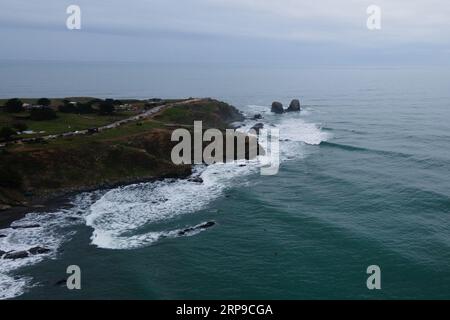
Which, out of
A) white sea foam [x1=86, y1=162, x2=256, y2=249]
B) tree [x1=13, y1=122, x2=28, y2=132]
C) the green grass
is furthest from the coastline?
tree [x1=13, y1=122, x2=28, y2=132]

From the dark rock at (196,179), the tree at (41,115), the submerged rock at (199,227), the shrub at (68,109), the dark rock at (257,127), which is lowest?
the submerged rock at (199,227)

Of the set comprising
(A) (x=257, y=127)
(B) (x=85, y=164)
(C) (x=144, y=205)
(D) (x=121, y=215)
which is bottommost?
(D) (x=121, y=215)

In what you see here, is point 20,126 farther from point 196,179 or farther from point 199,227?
point 199,227

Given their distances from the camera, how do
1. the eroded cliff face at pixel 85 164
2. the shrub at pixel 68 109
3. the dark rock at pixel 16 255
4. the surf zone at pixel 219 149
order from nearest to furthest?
the dark rock at pixel 16 255 → the eroded cliff face at pixel 85 164 → the surf zone at pixel 219 149 → the shrub at pixel 68 109

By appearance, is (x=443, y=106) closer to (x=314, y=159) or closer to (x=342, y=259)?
(x=314, y=159)

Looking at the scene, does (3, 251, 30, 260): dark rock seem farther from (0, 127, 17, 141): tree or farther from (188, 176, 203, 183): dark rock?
(0, 127, 17, 141): tree

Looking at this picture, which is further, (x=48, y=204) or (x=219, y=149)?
(x=219, y=149)

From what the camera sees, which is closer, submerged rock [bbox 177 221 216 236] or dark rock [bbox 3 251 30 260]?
dark rock [bbox 3 251 30 260]

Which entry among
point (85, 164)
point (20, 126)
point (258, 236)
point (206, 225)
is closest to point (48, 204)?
point (85, 164)

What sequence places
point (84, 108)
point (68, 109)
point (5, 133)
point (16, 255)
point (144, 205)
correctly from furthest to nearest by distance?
point (84, 108), point (68, 109), point (5, 133), point (144, 205), point (16, 255)

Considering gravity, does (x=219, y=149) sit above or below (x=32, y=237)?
above

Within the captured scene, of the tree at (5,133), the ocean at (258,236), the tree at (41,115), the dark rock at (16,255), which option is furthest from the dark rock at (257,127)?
the dark rock at (16,255)

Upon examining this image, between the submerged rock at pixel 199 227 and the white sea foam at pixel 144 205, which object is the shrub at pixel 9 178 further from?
the submerged rock at pixel 199 227
